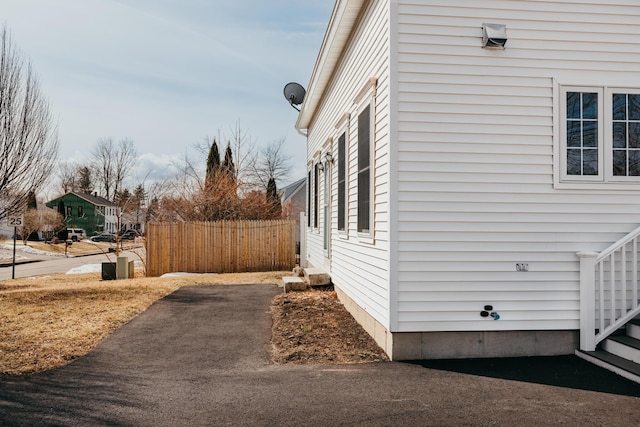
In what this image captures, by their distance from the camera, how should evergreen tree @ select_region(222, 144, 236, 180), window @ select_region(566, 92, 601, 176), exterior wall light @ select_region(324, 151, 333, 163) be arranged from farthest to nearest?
evergreen tree @ select_region(222, 144, 236, 180) < exterior wall light @ select_region(324, 151, 333, 163) < window @ select_region(566, 92, 601, 176)

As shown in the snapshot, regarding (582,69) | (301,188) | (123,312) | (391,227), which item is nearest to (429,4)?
(582,69)

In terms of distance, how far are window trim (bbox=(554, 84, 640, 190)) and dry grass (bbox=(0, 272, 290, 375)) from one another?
558 centimetres

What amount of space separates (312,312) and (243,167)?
24.1 meters

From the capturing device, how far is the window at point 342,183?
8086 millimetres

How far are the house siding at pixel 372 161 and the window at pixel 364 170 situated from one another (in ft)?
0.58

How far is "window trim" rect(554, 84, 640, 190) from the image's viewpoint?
17.4ft

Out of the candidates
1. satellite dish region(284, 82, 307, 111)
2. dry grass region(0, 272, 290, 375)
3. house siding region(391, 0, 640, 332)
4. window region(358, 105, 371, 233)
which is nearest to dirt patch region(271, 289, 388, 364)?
house siding region(391, 0, 640, 332)

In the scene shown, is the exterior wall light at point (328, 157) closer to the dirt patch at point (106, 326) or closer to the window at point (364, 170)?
the dirt patch at point (106, 326)

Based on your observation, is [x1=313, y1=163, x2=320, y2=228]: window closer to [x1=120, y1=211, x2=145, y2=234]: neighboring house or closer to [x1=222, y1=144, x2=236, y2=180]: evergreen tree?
[x1=120, y1=211, x2=145, y2=234]: neighboring house

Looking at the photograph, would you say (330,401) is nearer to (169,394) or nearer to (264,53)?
(169,394)

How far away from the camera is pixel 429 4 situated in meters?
5.13

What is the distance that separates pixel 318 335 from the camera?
20.4 feet

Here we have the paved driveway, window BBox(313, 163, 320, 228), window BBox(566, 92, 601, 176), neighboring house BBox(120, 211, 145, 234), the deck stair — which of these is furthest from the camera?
neighboring house BBox(120, 211, 145, 234)

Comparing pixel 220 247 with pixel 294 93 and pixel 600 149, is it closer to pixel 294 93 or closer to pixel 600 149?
pixel 294 93
